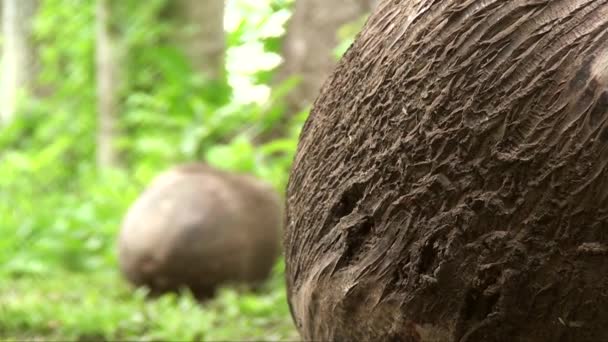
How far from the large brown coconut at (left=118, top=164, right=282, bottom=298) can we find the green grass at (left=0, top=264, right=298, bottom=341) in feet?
0.38

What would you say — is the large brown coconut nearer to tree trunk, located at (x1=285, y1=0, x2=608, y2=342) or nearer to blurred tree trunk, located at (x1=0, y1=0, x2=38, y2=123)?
tree trunk, located at (x1=285, y1=0, x2=608, y2=342)

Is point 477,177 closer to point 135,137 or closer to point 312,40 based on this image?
point 312,40

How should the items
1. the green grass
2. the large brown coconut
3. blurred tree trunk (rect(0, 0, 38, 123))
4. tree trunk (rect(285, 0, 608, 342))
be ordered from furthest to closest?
blurred tree trunk (rect(0, 0, 38, 123)) < the large brown coconut < the green grass < tree trunk (rect(285, 0, 608, 342))

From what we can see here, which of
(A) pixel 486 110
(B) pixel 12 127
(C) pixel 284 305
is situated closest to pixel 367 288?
(A) pixel 486 110

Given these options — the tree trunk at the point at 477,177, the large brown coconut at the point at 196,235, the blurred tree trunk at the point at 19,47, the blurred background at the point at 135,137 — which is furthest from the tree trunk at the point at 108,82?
the tree trunk at the point at 477,177

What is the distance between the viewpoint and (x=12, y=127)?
10492 millimetres

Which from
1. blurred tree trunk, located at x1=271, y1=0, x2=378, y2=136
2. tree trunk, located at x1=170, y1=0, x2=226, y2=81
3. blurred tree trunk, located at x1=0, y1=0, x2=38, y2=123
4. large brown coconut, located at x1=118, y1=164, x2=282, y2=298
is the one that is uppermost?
blurred tree trunk, located at x1=0, y1=0, x2=38, y2=123

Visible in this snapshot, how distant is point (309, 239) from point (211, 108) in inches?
217

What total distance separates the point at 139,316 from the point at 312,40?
13.1ft

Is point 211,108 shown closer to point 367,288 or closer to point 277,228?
A: point 277,228

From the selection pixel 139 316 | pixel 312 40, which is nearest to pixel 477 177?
pixel 139 316

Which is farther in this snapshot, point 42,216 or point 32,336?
point 42,216

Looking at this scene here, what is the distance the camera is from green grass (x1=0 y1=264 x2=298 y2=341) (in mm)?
3260

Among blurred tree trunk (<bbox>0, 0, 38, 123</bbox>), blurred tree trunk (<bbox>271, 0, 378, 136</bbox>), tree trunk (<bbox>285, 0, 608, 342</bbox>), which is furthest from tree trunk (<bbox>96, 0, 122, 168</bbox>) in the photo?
tree trunk (<bbox>285, 0, 608, 342</bbox>)
